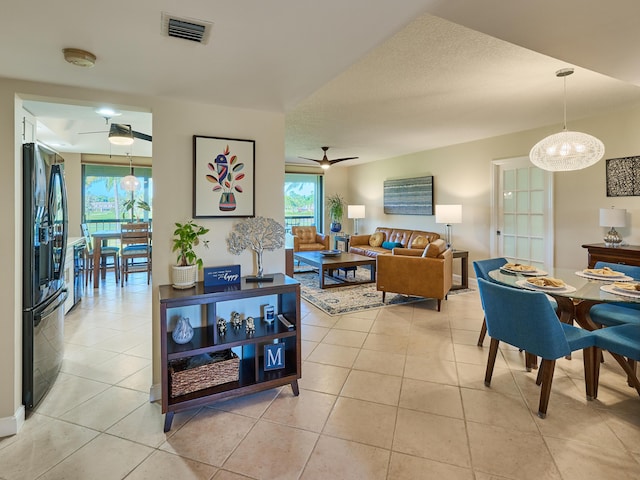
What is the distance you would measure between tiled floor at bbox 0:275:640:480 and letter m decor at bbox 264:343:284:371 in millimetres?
213

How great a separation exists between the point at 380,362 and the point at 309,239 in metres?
4.79

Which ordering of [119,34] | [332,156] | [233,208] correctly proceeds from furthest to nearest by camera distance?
[332,156] < [233,208] < [119,34]

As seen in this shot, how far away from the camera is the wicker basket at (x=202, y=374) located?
2029 mm

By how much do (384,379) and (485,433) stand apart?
78cm

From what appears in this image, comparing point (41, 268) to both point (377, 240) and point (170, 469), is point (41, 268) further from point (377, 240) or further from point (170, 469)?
point (377, 240)

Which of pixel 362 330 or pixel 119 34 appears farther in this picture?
pixel 362 330

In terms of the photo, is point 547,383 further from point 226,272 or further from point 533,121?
point 533,121

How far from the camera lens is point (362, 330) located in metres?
3.56

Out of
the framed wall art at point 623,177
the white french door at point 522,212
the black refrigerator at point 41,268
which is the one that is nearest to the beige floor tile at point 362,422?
the black refrigerator at point 41,268

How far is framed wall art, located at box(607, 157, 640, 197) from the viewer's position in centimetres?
383

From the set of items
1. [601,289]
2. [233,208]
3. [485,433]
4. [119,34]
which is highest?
[119,34]

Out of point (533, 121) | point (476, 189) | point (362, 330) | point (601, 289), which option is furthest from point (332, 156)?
point (601, 289)

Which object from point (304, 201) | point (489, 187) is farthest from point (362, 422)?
point (304, 201)

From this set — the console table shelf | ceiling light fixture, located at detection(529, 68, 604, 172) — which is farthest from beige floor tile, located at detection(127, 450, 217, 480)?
ceiling light fixture, located at detection(529, 68, 604, 172)
